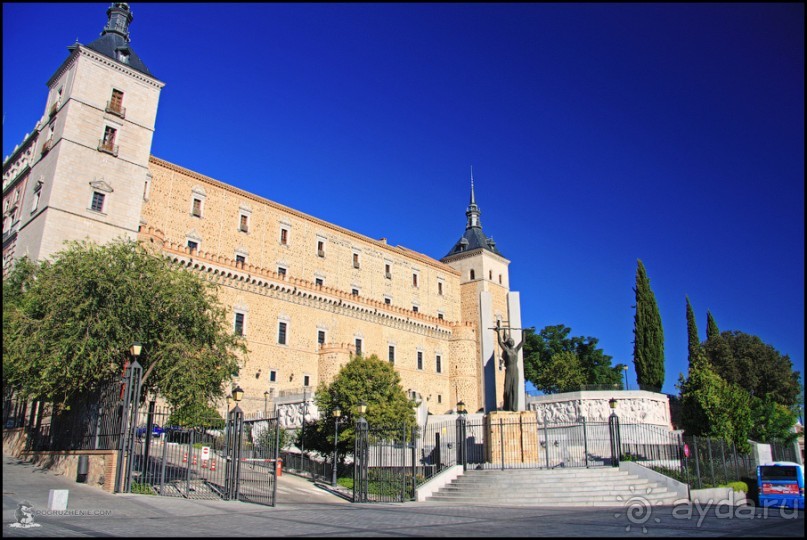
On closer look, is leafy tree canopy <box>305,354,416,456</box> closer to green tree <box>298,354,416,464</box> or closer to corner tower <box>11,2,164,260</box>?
green tree <box>298,354,416,464</box>

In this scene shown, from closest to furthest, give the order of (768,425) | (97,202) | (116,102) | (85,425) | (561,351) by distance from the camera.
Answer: (85,425) → (97,202) → (116,102) → (768,425) → (561,351)

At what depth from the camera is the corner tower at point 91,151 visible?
31828mm

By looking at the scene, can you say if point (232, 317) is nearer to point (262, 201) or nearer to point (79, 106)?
point (262, 201)

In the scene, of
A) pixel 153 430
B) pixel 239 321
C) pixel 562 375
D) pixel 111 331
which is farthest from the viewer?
pixel 562 375

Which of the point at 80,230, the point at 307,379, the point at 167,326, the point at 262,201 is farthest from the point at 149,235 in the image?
the point at 167,326

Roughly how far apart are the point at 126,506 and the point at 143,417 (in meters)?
16.5

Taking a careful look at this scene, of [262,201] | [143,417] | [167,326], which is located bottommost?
[143,417]

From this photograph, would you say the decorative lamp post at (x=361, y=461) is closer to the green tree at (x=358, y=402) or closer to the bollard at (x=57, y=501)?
the green tree at (x=358, y=402)

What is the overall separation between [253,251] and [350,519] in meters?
33.9

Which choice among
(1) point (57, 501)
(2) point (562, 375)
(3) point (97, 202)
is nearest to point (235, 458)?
(1) point (57, 501)

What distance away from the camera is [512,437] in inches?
788

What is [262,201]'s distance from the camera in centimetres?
4559

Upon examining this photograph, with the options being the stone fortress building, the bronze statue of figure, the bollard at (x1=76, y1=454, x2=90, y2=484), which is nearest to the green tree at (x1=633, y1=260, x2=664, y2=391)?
the stone fortress building

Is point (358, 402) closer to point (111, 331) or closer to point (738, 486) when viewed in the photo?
point (111, 331)
